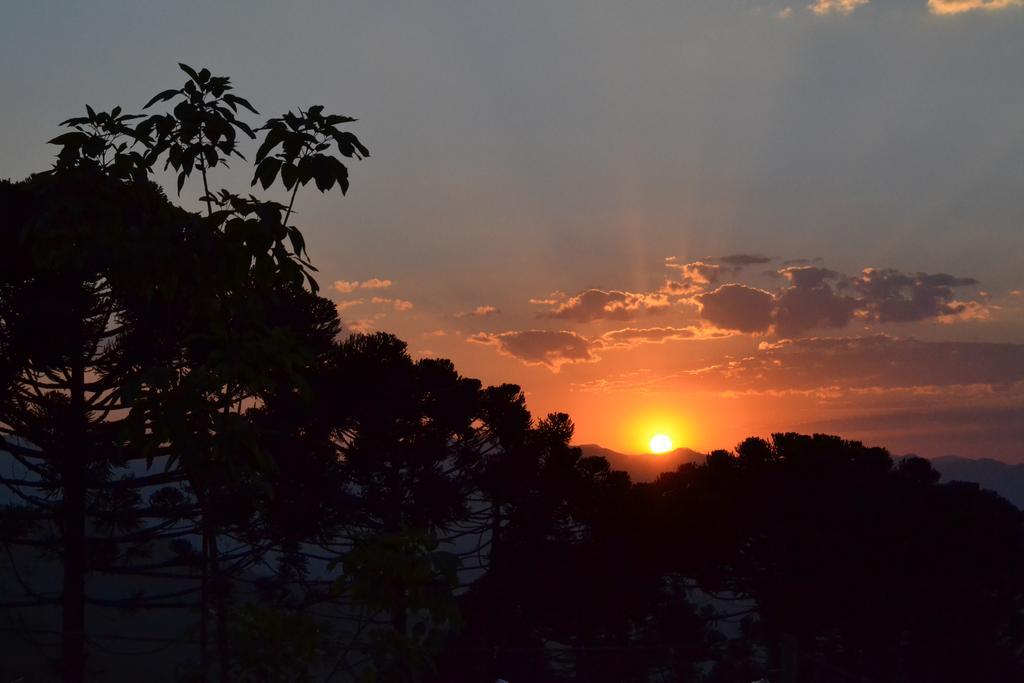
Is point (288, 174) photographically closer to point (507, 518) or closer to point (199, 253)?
point (199, 253)

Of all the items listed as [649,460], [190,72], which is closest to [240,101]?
[190,72]

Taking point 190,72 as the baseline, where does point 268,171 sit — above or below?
below

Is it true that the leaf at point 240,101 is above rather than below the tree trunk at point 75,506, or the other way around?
above

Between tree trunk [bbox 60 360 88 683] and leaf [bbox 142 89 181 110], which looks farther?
tree trunk [bbox 60 360 88 683]

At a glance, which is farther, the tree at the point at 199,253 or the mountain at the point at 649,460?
the mountain at the point at 649,460

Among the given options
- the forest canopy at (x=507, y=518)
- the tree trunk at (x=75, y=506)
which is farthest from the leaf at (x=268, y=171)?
the tree trunk at (x=75, y=506)

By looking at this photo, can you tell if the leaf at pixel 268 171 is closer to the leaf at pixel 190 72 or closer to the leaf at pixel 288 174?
the leaf at pixel 288 174

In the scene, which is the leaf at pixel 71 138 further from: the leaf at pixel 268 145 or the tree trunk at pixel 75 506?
the tree trunk at pixel 75 506

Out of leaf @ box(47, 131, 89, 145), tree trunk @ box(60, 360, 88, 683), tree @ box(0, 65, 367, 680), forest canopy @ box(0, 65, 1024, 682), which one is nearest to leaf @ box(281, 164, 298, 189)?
tree @ box(0, 65, 367, 680)

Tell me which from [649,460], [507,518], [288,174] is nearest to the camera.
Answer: [288,174]

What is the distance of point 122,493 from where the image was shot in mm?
18453

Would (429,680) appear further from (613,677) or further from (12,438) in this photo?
(12,438)

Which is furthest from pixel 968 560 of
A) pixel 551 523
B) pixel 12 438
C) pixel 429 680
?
pixel 12 438

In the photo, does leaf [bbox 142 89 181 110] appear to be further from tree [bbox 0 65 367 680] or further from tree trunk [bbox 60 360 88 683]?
tree trunk [bbox 60 360 88 683]
